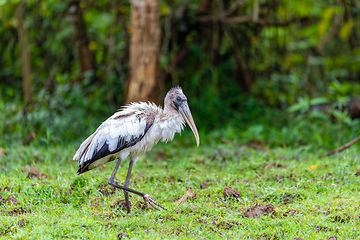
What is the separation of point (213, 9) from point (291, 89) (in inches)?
92.6

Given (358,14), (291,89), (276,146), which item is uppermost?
(358,14)

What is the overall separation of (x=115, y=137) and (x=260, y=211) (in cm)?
165

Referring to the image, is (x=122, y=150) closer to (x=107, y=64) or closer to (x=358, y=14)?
(x=107, y=64)

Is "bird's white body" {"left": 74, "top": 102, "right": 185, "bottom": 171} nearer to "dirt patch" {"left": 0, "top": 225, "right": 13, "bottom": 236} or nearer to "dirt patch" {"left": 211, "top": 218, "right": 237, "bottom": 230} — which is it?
"dirt patch" {"left": 0, "top": 225, "right": 13, "bottom": 236}

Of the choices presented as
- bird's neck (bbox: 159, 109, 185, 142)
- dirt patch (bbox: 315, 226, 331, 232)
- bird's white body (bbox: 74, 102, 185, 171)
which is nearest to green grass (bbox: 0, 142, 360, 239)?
dirt patch (bbox: 315, 226, 331, 232)

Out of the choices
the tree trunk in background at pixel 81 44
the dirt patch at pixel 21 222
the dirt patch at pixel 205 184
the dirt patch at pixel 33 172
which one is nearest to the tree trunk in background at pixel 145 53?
the tree trunk in background at pixel 81 44

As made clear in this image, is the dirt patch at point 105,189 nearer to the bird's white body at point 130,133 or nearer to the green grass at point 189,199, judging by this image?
the green grass at point 189,199

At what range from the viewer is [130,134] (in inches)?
199

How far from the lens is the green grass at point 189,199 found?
173 inches

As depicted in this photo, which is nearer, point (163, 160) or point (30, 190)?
point (30, 190)

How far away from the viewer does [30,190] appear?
5.38 m

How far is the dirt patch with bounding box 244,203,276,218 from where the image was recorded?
479 cm

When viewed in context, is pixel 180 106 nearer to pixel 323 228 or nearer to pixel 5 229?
pixel 323 228

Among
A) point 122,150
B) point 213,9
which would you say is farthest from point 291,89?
point 122,150
